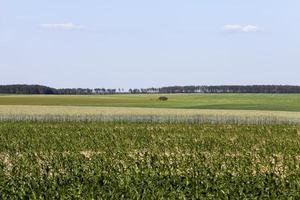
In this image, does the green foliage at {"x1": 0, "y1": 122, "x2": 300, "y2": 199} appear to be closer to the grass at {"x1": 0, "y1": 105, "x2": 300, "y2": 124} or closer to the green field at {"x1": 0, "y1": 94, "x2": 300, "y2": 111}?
the grass at {"x1": 0, "y1": 105, "x2": 300, "y2": 124}

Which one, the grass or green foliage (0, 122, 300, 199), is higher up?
green foliage (0, 122, 300, 199)

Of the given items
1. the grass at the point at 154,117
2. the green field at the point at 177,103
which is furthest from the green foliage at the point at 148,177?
the green field at the point at 177,103

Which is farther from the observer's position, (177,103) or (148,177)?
(177,103)

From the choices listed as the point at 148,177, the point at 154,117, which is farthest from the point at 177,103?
the point at 148,177

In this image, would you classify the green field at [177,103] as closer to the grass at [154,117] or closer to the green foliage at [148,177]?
the grass at [154,117]

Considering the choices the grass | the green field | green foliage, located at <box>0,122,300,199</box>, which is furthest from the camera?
the green field

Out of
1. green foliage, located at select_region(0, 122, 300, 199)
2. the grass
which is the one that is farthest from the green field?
green foliage, located at select_region(0, 122, 300, 199)

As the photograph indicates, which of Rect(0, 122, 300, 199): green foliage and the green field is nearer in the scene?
Rect(0, 122, 300, 199): green foliage

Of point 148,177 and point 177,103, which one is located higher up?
point 148,177

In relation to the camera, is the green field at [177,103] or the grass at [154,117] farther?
the green field at [177,103]

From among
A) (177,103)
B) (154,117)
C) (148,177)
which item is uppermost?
(148,177)

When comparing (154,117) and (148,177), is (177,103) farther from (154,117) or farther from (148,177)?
(148,177)

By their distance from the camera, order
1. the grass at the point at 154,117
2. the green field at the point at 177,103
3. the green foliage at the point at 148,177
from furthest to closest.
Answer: the green field at the point at 177,103 → the grass at the point at 154,117 → the green foliage at the point at 148,177

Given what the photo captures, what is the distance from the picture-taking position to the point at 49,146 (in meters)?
26.4
